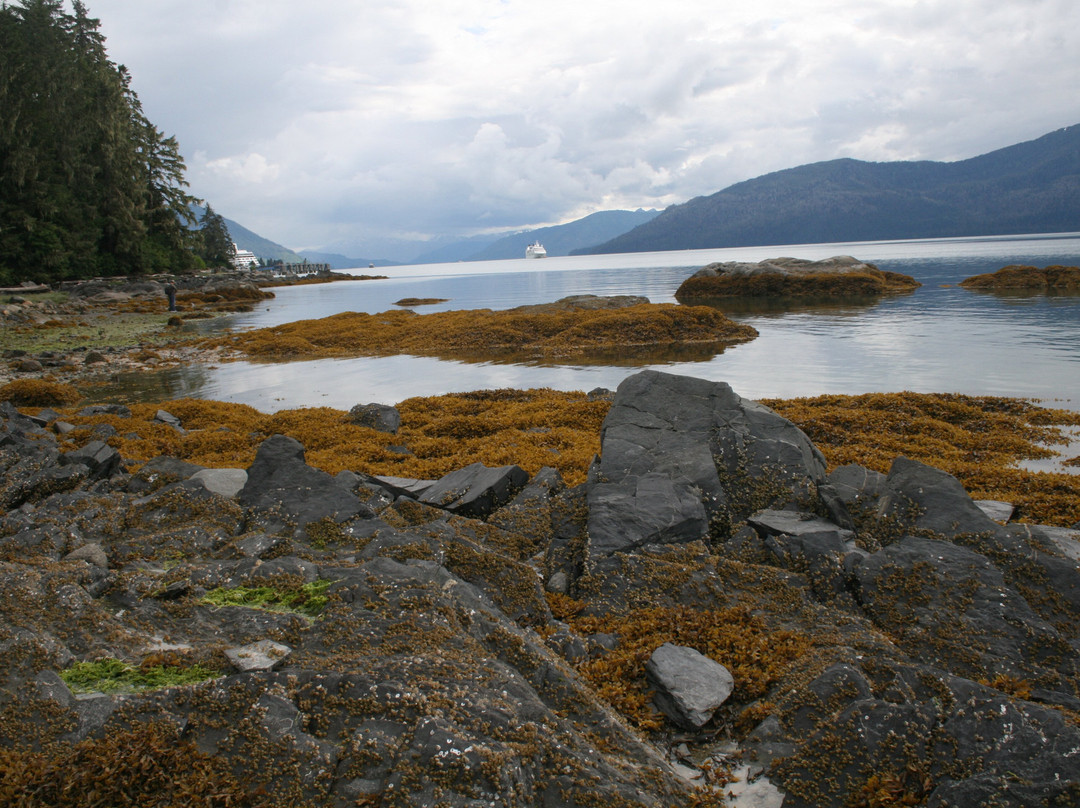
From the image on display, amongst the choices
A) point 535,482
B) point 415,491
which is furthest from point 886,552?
point 415,491

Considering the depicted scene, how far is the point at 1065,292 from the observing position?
3566cm

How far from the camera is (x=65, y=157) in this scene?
180 ft

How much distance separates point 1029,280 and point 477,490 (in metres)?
48.6

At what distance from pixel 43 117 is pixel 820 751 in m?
71.6

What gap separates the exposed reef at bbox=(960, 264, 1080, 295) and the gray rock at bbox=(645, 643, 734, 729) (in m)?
45.1

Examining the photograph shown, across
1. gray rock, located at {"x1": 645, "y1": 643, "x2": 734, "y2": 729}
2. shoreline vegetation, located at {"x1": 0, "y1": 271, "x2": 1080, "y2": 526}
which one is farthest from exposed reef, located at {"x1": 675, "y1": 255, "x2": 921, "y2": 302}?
gray rock, located at {"x1": 645, "y1": 643, "x2": 734, "y2": 729}

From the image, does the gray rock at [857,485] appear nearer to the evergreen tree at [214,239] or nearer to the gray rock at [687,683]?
the gray rock at [687,683]

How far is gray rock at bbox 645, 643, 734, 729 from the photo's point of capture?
12.2 feet

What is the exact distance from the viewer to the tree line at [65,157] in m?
50.4

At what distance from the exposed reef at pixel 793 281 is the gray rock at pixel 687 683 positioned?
42.4 metres

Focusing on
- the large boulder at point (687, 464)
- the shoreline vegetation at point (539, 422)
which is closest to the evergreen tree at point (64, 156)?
the shoreline vegetation at point (539, 422)

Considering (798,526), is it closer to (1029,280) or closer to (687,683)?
(687,683)

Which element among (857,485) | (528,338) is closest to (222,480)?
(857,485)

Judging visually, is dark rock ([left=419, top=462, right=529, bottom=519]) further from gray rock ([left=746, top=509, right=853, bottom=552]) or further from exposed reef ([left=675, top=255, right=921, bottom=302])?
exposed reef ([left=675, top=255, right=921, bottom=302])
